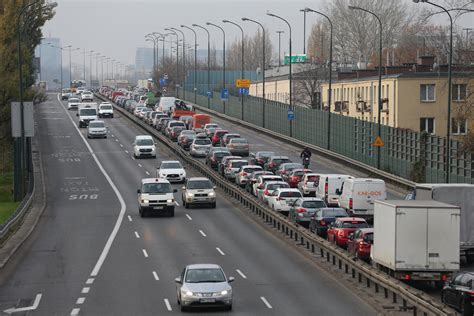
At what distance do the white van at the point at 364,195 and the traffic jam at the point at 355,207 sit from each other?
0.04 metres

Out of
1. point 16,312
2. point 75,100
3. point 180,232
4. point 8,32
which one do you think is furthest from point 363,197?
point 75,100

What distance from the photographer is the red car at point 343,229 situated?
40.2 m

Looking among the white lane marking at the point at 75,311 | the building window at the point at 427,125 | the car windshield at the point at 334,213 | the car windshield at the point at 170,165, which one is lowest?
the white lane marking at the point at 75,311

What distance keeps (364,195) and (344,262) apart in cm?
1297

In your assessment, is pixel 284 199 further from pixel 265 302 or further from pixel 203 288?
pixel 203 288

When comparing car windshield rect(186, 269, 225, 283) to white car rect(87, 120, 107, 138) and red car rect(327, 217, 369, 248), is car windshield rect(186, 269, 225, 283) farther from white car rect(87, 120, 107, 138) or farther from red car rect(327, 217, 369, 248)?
white car rect(87, 120, 107, 138)

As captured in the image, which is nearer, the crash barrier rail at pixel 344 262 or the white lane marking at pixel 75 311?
the crash barrier rail at pixel 344 262

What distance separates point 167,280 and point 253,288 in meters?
3.11

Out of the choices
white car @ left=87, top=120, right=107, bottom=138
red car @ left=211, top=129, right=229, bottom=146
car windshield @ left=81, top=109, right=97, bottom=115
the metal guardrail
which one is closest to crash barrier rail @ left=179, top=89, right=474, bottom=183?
the metal guardrail

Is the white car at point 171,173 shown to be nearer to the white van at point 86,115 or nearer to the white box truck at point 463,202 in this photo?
the white box truck at point 463,202

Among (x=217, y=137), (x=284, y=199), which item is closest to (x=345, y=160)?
(x=217, y=137)

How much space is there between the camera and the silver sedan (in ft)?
94.9

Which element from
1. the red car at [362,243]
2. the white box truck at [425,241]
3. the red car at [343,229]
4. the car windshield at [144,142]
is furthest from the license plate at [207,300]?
the car windshield at [144,142]

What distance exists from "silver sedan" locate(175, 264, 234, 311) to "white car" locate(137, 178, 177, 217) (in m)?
22.8
